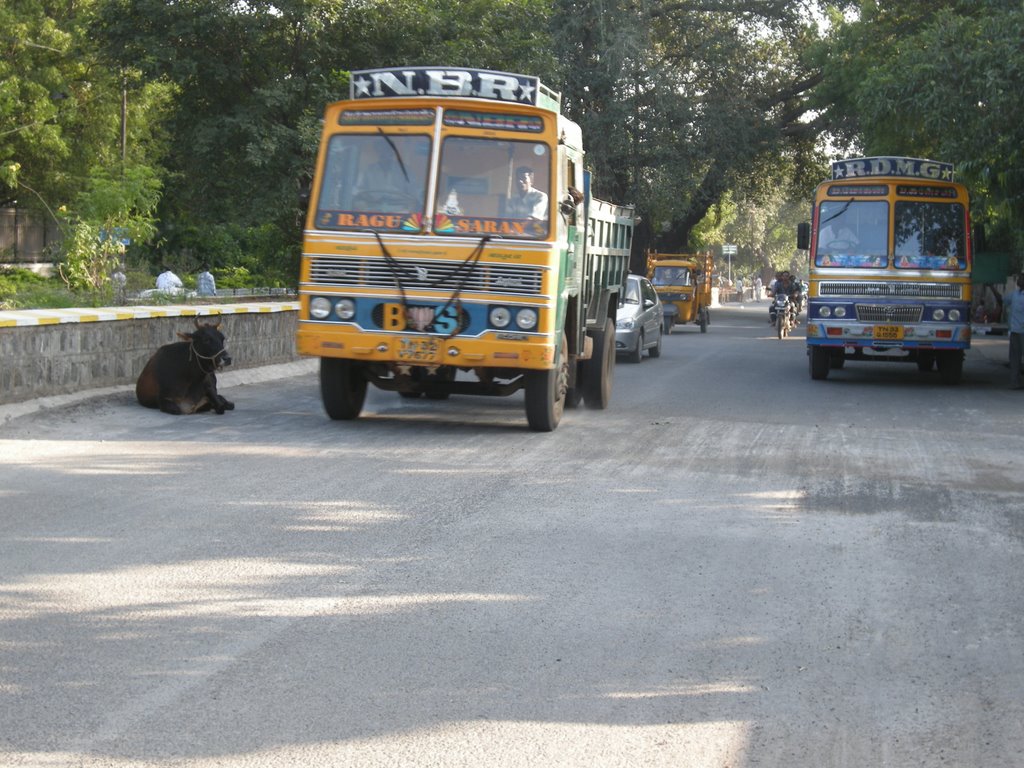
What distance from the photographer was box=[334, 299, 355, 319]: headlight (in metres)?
12.1

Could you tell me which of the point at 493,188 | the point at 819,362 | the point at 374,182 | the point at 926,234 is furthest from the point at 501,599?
the point at 819,362

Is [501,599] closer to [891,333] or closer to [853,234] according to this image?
[891,333]

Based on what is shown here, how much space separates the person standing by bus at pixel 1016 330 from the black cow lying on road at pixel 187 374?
427 inches

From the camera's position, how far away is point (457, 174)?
12.3 m

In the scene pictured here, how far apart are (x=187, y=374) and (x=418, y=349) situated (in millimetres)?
2976

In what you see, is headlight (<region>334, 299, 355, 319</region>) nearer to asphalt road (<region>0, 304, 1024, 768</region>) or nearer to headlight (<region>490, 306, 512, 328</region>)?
asphalt road (<region>0, 304, 1024, 768</region>)

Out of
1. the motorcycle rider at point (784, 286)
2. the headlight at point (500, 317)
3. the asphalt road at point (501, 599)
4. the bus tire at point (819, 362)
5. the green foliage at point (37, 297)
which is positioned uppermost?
the motorcycle rider at point (784, 286)

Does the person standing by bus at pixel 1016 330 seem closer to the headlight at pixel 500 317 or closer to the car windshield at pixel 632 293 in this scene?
the car windshield at pixel 632 293

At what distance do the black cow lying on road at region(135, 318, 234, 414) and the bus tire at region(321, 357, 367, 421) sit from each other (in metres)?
1.23

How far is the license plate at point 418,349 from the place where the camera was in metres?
11.9

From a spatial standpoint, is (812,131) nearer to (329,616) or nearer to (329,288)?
(329,288)

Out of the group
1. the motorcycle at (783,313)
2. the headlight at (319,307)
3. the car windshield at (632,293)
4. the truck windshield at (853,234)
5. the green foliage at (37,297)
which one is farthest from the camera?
the motorcycle at (783,313)

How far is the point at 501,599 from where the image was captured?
646 centimetres

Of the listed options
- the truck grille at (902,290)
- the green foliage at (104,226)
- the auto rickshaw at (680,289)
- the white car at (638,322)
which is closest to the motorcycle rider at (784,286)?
the auto rickshaw at (680,289)
